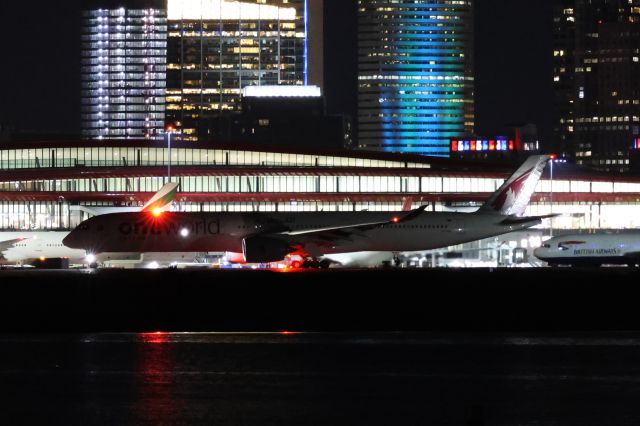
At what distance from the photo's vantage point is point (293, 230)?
72062 mm

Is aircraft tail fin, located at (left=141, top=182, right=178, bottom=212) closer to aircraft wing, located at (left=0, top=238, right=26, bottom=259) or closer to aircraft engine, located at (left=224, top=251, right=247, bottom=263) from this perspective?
aircraft wing, located at (left=0, top=238, right=26, bottom=259)

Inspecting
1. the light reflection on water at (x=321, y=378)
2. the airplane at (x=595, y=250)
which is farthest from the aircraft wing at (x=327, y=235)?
the light reflection on water at (x=321, y=378)

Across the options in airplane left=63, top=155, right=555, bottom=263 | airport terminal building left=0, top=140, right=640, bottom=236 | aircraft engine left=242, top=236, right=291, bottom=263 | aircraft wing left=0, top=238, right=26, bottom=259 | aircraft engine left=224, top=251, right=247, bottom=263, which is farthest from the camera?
airport terminal building left=0, top=140, right=640, bottom=236

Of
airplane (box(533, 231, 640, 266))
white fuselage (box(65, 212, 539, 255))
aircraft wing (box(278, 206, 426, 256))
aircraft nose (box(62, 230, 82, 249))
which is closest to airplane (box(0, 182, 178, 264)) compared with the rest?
aircraft nose (box(62, 230, 82, 249))

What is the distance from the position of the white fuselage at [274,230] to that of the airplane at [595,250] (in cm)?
1286

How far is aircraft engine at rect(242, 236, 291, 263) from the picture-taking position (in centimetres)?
6894

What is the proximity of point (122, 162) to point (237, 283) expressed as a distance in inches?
3870

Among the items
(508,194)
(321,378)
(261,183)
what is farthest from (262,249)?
(261,183)

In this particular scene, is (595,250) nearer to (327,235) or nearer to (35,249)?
(327,235)

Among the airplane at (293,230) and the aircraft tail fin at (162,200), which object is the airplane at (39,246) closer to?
the aircraft tail fin at (162,200)

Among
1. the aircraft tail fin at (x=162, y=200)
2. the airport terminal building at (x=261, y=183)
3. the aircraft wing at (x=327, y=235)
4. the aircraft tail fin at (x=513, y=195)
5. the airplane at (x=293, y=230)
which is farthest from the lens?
the airport terminal building at (x=261, y=183)

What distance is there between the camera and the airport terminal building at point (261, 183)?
5167 inches

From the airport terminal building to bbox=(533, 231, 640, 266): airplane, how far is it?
130 ft

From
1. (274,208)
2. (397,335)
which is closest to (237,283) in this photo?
(397,335)
